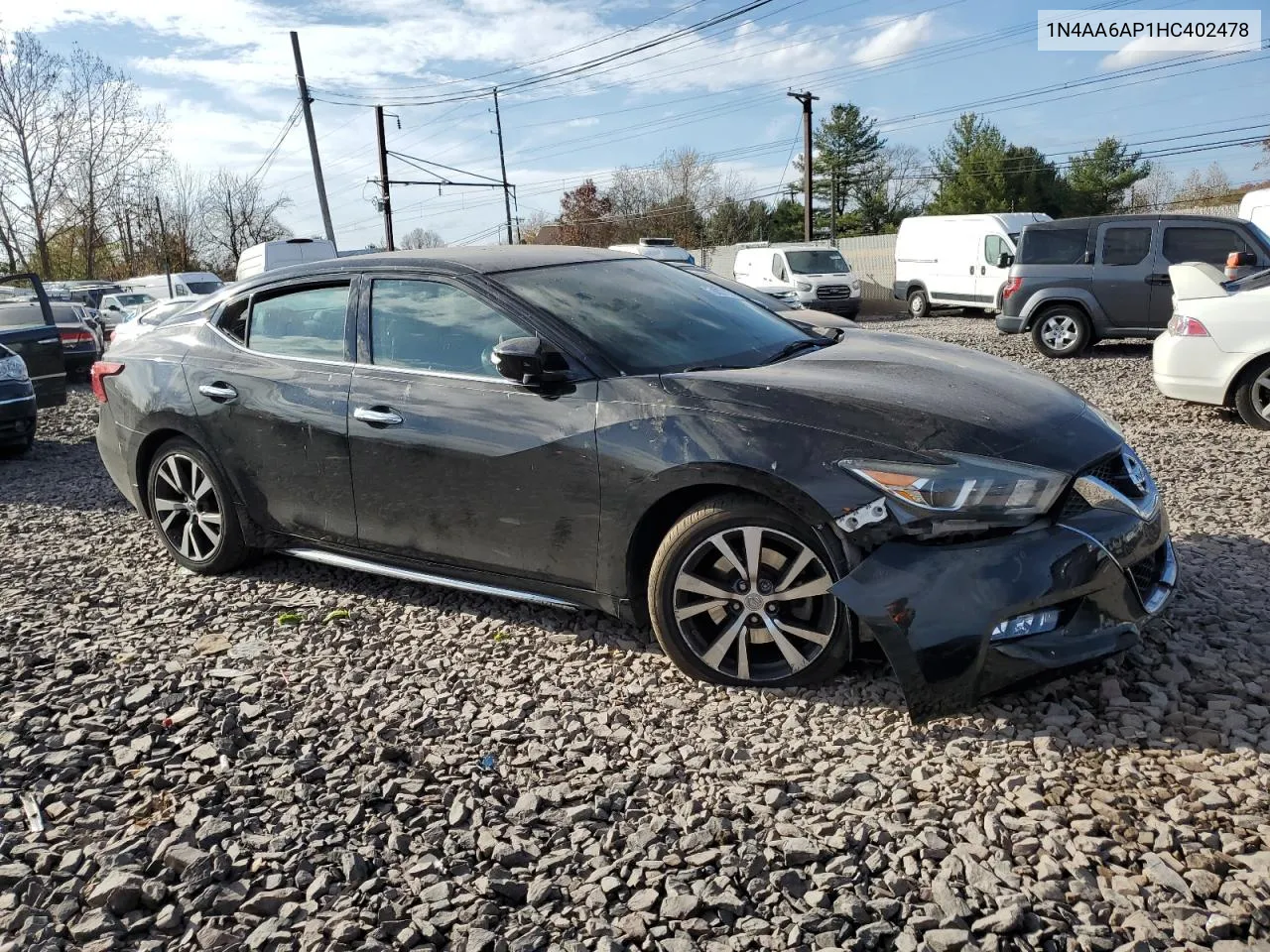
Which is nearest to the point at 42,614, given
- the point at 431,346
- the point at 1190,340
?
the point at 431,346

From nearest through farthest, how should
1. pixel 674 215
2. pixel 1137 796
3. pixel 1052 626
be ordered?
pixel 1137 796 → pixel 1052 626 → pixel 674 215

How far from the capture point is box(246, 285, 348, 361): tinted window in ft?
14.4

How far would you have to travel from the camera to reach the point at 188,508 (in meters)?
5.00

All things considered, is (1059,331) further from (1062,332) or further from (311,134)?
(311,134)

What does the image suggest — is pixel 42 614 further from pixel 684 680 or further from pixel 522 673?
pixel 684 680

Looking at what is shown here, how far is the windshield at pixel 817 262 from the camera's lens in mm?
24141

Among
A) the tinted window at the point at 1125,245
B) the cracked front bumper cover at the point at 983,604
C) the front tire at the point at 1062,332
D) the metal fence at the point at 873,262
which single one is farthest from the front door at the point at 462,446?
the metal fence at the point at 873,262

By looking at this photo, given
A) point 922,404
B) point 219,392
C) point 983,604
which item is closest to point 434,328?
point 219,392

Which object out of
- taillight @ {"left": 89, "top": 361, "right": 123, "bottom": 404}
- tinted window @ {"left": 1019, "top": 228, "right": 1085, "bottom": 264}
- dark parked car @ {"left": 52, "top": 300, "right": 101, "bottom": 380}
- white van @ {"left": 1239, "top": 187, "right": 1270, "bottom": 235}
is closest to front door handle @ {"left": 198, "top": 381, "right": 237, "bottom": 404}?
taillight @ {"left": 89, "top": 361, "right": 123, "bottom": 404}

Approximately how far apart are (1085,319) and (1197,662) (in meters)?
11.0

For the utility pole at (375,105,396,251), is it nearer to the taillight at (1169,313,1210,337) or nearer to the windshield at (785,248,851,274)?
the windshield at (785,248,851,274)

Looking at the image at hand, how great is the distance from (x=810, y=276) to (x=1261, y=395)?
1683 centimetres

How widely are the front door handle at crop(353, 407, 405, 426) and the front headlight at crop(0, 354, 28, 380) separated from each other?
256 inches

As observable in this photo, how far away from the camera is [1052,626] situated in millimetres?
2986
